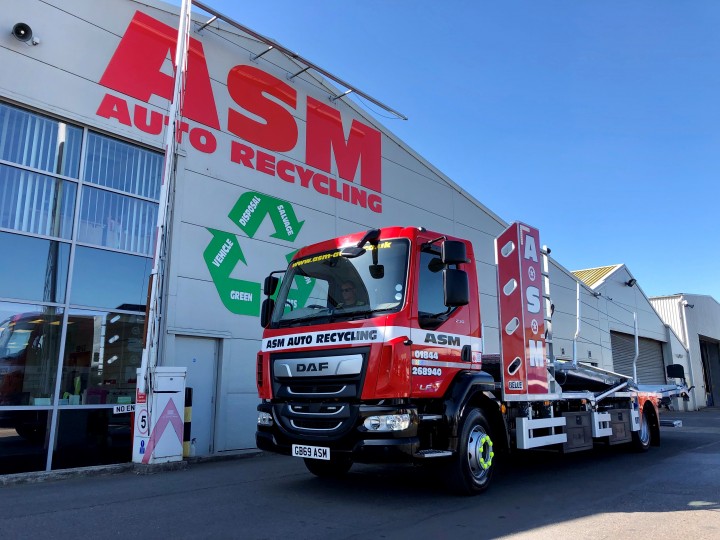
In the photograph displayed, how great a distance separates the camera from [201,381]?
1084 centimetres

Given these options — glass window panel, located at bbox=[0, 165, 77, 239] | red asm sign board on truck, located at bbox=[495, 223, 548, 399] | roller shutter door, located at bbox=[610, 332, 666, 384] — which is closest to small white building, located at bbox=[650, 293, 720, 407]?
roller shutter door, located at bbox=[610, 332, 666, 384]

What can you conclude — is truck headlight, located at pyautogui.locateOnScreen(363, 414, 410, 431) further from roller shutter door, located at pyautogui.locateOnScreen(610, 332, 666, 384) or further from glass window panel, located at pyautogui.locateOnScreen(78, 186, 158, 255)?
roller shutter door, located at pyautogui.locateOnScreen(610, 332, 666, 384)

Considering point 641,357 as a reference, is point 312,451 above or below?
below

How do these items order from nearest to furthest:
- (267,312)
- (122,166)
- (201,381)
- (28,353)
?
(267,312) → (28,353) → (122,166) → (201,381)

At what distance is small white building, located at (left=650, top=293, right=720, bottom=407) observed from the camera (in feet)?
116

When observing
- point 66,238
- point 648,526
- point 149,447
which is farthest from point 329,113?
point 648,526

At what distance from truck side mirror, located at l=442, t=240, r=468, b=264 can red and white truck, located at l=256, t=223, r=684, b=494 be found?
1cm

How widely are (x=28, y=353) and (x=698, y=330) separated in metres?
39.2

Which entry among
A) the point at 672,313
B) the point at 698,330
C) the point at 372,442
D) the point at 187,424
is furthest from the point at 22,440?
the point at 698,330

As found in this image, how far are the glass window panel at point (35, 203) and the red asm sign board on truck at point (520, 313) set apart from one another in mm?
7127

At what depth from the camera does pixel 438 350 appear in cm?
604

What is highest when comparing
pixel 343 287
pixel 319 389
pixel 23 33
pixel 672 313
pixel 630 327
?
pixel 23 33

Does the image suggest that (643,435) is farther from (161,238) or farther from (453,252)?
(161,238)

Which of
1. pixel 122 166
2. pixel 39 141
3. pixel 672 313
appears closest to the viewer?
pixel 39 141
